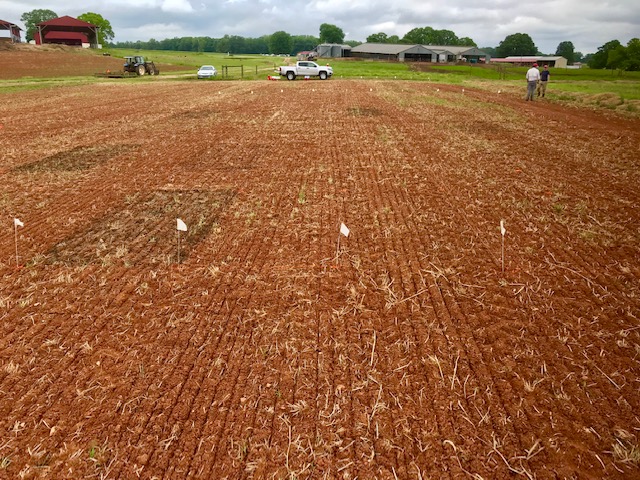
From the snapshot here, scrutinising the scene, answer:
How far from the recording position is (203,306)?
481 cm

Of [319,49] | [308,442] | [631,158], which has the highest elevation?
[319,49]

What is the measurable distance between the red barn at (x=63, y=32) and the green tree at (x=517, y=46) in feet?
465

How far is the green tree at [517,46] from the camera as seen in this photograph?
6373 inches

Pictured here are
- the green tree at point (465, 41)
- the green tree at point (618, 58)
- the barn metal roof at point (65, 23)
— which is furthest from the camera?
the green tree at point (465, 41)

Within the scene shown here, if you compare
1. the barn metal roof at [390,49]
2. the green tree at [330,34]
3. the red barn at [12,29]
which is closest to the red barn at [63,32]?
the red barn at [12,29]

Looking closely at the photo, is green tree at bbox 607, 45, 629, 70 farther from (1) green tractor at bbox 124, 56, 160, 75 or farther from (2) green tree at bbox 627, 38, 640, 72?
(1) green tractor at bbox 124, 56, 160, 75

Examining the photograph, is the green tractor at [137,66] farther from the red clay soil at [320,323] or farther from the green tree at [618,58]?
the green tree at [618,58]

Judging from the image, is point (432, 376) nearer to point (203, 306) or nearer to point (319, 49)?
point (203, 306)

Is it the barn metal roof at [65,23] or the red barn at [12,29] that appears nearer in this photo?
the red barn at [12,29]

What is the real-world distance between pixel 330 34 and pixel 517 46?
6950cm

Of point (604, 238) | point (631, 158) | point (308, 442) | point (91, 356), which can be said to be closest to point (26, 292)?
point (91, 356)

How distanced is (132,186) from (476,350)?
7.43 metres

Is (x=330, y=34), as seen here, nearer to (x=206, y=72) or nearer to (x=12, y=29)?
(x=12, y=29)

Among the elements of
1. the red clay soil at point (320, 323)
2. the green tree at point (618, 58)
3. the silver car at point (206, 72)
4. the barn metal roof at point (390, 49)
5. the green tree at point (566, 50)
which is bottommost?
the red clay soil at point (320, 323)
